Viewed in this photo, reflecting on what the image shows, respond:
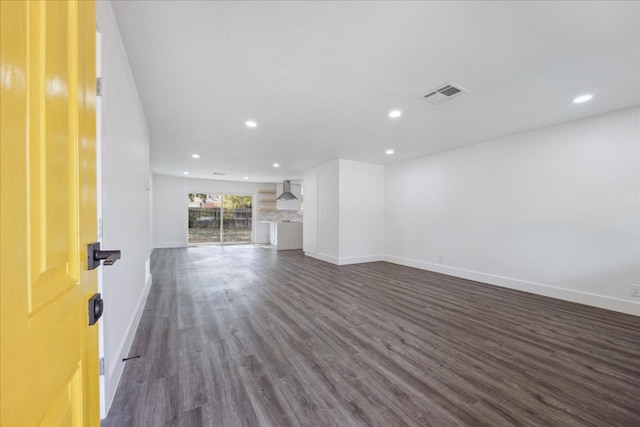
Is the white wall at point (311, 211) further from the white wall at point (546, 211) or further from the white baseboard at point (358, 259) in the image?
the white wall at point (546, 211)

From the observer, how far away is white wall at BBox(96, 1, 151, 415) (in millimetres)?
1532

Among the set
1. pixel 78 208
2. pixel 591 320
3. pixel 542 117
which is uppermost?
pixel 542 117

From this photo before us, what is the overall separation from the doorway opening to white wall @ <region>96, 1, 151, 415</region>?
7400 millimetres

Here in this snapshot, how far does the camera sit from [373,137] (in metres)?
4.28

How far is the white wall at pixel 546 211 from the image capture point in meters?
3.17

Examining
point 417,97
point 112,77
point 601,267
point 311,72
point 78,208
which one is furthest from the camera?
point 601,267

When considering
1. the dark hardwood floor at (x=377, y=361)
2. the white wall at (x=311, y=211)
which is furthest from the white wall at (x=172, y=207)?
the dark hardwood floor at (x=377, y=361)

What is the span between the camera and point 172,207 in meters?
8.90

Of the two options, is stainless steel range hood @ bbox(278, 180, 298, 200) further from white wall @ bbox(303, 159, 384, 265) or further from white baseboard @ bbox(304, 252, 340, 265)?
white baseboard @ bbox(304, 252, 340, 265)

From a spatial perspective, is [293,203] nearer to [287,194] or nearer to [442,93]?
Answer: [287,194]

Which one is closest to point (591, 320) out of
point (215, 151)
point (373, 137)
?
point (373, 137)

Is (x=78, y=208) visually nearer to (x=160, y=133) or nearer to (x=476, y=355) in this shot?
(x=476, y=355)

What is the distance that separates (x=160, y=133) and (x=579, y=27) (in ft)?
16.8

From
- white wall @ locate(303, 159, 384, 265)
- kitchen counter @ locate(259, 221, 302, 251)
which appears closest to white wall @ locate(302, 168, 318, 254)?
white wall @ locate(303, 159, 384, 265)
